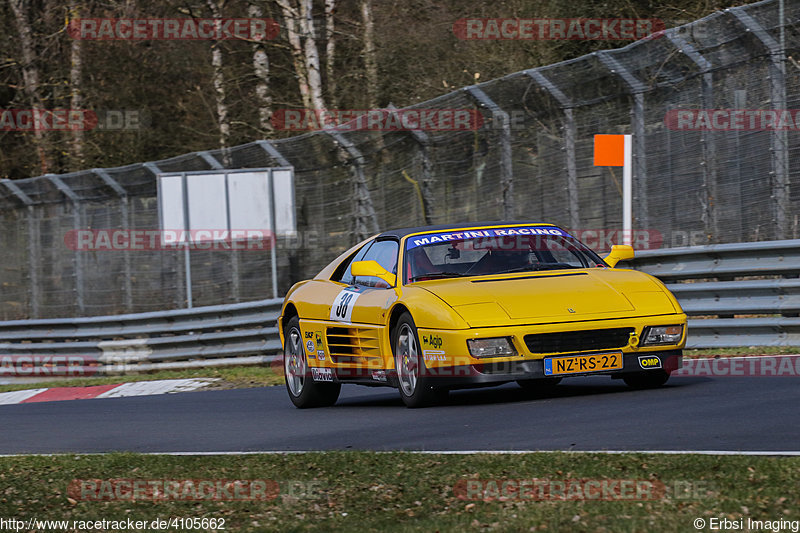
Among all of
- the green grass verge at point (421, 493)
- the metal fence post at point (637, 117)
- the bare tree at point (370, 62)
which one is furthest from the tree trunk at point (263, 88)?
the green grass verge at point (421, 493)

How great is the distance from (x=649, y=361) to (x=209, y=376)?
8543 millimetres

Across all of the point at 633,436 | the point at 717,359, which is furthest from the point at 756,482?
the point at 717,359

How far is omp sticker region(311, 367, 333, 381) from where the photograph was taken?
1080 centimetres

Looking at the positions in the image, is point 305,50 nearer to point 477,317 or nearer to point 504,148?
point 504,148

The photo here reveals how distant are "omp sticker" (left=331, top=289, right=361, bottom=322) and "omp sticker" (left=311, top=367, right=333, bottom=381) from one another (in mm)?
432

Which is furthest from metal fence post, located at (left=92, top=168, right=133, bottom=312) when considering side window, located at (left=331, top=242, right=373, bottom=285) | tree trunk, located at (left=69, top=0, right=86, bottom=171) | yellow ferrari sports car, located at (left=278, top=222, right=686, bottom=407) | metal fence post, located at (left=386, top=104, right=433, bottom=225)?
side window, located at (left=331, top=242, right=373, bottom=285)

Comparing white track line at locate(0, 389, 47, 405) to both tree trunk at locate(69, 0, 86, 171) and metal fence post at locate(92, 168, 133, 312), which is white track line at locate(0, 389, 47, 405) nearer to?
metal fence post at locate(92, 168, 133, 312)

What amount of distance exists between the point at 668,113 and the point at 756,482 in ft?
31.0

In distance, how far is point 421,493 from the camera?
607 cm

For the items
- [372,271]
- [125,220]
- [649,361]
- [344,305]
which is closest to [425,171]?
[125,220]

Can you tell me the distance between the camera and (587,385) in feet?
35.9

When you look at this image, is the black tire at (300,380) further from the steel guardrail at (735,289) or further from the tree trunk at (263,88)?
the tree trunk at (263,88)

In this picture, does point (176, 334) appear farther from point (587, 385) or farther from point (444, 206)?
point (587, 385)

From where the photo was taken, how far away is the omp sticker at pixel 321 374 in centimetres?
1080
